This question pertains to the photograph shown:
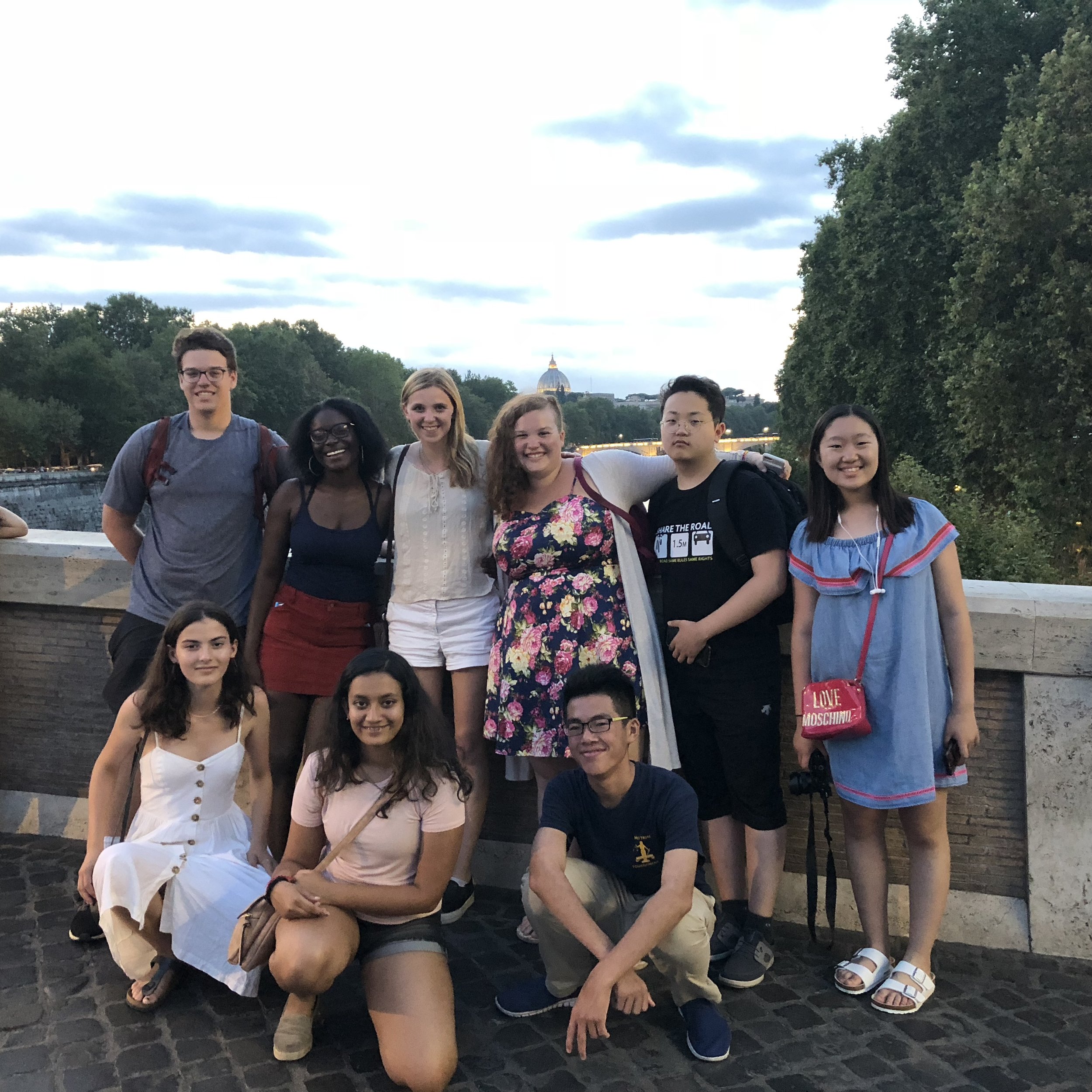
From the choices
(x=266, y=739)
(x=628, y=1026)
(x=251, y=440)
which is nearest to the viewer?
(x=628, y=1026)

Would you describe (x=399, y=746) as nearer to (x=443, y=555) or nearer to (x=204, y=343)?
(x=443, y=555)

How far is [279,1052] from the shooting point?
3229 mm

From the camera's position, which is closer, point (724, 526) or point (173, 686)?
point (724, 526)

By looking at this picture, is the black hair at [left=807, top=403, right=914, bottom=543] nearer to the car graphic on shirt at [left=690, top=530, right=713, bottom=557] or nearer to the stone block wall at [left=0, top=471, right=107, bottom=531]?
the car graphic on shirt at [left=690, top=530, right=713, bottom=557]

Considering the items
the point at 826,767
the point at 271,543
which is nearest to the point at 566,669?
the point at 826,767

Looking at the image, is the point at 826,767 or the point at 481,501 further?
the point at 481,501

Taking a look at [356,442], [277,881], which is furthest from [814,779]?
[356,442]

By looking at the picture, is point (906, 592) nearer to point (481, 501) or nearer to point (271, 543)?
point (481, 501)

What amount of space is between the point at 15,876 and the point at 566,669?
2.72 m

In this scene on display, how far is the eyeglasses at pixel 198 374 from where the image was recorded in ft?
14.0

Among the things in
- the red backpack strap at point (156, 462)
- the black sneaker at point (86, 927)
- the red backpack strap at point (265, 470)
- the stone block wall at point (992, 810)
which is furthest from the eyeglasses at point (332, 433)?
the stone block wall at point (992, 810)

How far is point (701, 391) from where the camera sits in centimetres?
377

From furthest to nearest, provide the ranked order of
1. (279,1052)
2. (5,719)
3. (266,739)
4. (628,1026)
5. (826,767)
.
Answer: (5,719)
(266,739)
(826,767)
(628,1026)
(279,1052)

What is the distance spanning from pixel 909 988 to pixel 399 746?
1873 millimetres
